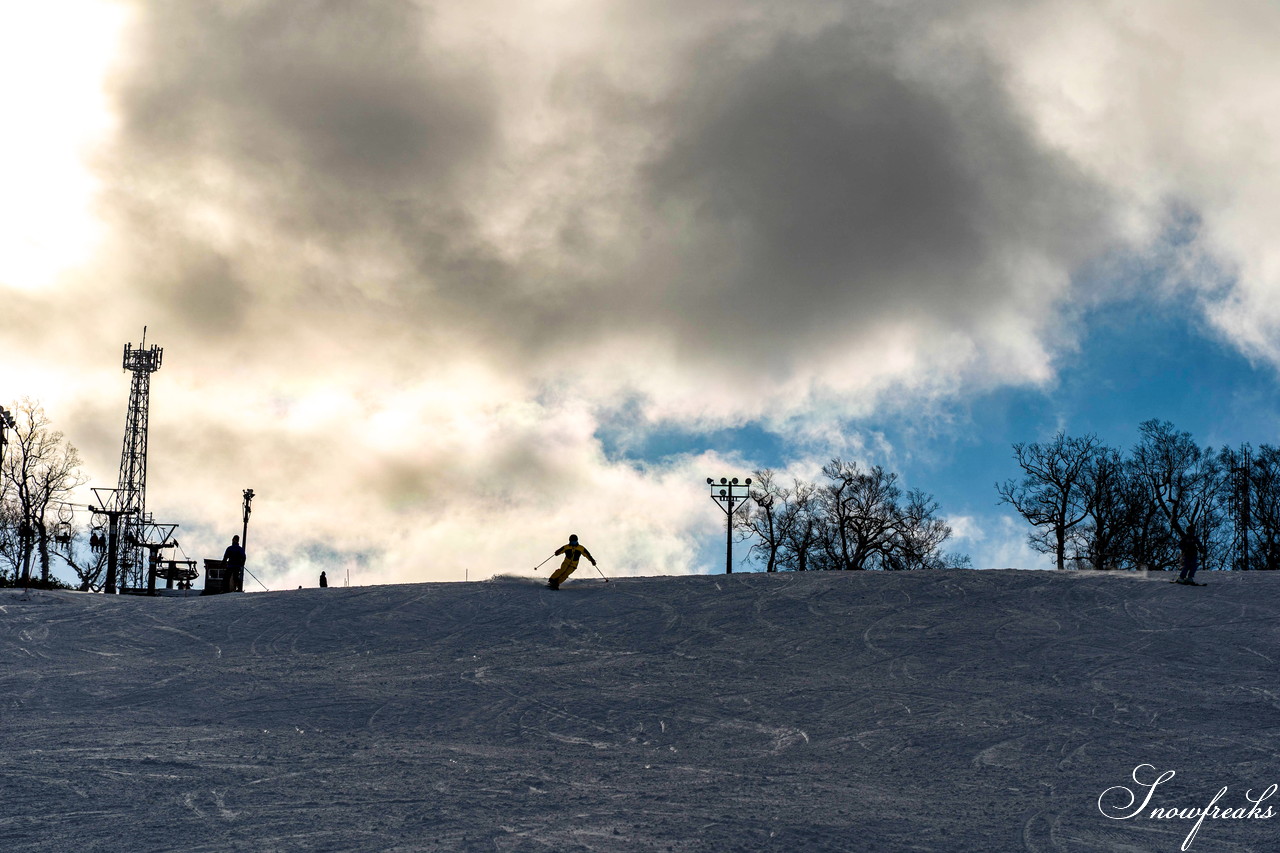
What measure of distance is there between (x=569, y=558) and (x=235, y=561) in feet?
33.7

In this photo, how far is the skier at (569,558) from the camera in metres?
24.1

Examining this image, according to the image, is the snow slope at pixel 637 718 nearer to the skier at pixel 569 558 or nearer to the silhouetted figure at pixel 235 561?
the skier at pixel 569 558

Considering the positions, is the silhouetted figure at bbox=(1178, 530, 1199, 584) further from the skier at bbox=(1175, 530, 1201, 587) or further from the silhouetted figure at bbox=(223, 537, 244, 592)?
the silhouetted figure at bbox=(223, 537, 244, 592)

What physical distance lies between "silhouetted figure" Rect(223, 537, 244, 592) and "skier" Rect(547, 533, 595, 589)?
9585mm

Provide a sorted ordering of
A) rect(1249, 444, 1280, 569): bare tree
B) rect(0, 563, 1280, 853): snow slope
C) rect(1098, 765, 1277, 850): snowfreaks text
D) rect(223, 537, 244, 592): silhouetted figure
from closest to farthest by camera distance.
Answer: rect(0, 563, 1280, 853): snow slope, rect(1098, 765, 1277, 850): snowfreaks text, rect(223, 537, 244, 592): silhouetted figure, rect(1249, 444, 1280, 569): bare tree

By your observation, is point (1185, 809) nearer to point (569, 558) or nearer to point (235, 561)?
point (569, 558)

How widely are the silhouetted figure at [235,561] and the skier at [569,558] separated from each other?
377 inches

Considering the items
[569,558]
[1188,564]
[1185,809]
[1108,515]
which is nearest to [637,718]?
[1185,809]

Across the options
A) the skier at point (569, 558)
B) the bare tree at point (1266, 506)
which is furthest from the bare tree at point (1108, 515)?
the skier at point (569, 558)

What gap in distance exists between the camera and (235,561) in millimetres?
27594

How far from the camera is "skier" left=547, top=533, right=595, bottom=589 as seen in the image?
79.0ft

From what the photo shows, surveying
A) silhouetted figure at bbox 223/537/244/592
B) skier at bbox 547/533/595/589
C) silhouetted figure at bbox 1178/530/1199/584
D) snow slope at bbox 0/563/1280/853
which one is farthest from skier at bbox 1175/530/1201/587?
silhouetted figure at bbox 223/537/244/592

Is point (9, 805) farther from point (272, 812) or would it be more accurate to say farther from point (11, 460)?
point (11, 460)

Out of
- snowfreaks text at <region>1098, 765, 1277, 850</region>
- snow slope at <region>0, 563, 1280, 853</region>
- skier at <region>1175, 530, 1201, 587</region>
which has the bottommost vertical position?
snowfreaks text at <region>1098, 765, 1277, 850</region>
